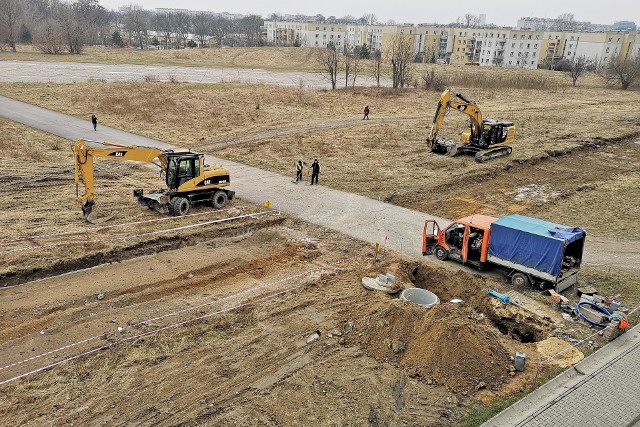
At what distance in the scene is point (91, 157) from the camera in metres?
16.8

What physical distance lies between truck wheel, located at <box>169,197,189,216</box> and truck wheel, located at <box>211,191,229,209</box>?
1.18 metres

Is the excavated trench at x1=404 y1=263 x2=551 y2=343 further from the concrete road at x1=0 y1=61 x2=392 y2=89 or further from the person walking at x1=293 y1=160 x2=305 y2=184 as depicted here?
the concrete road at x1=0 y1=61 x2=392 y2=89

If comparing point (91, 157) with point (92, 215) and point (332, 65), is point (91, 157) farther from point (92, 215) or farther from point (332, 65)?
point (332, 65)

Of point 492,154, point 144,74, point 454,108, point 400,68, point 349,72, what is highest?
point 400,68

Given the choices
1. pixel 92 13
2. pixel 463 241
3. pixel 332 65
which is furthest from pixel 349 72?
pixel 92 13

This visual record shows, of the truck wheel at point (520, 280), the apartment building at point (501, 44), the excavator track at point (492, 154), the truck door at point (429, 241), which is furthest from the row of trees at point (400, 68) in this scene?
the truck wheel at point (520, 280)

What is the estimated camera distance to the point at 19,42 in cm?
9406

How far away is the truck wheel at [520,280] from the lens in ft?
48.8

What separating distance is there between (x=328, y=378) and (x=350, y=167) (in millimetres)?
17772

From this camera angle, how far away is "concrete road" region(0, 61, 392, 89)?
5463 centimetres

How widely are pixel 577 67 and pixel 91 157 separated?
71.9m

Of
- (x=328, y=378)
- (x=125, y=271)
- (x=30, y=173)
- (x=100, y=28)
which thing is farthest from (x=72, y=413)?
(x=100, y=28)

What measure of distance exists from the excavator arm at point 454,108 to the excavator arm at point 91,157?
16242mm

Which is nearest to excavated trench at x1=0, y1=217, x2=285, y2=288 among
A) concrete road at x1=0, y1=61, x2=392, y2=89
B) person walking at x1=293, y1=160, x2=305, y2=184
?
person walking at x1=293, y1=160, x2=305, y2=184
